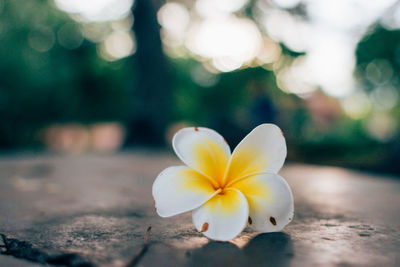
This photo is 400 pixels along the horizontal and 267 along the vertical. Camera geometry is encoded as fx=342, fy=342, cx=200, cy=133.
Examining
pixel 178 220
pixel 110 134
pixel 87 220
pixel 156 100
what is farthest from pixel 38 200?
pixel 110 134

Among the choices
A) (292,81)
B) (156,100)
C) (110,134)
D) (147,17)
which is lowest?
(110,134)

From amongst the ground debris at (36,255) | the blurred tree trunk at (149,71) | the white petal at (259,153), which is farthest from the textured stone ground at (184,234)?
the blurred tree trunk at (149,71)

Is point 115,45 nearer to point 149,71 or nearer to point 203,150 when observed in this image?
point 149,71

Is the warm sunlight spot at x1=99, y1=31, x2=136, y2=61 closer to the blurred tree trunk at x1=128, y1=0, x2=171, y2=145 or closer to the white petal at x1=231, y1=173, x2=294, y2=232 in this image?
the blurred tree trunk at x1=128, y1=0, x2=171, y2=145

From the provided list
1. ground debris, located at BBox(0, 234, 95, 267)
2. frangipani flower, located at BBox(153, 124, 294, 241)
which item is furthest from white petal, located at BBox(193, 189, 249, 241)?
ground debris, located at BBox(0, 234, 95, 267)

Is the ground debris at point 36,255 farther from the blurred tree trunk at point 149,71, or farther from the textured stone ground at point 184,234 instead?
the blurred tree trunk at point 149,71

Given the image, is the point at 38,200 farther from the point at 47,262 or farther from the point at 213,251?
the point at 213,251
